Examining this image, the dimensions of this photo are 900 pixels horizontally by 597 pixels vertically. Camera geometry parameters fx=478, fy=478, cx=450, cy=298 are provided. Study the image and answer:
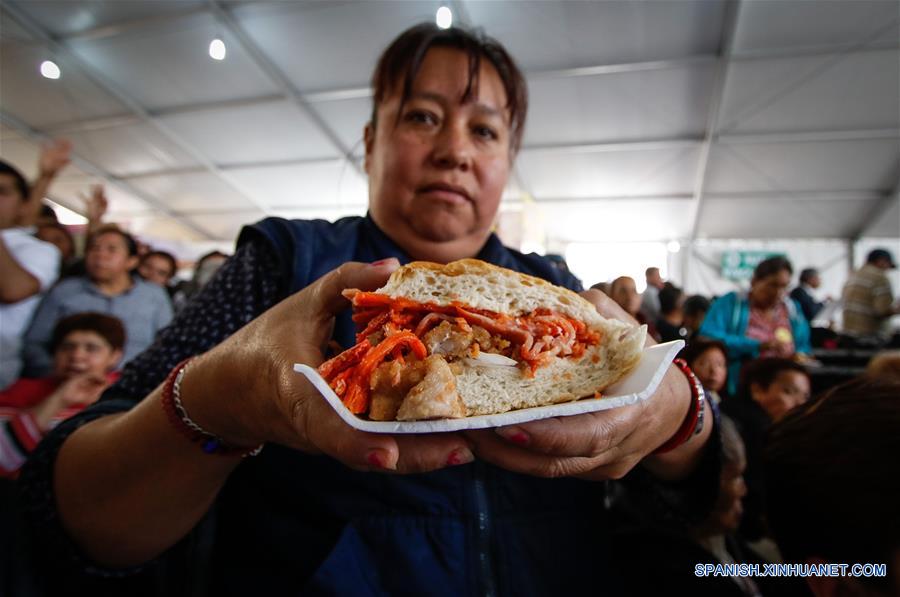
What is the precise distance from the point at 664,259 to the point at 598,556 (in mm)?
13119

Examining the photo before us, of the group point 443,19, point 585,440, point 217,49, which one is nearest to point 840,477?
point 585,440

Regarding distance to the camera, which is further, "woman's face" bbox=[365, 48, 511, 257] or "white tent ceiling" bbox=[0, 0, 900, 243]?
"white tent ceiling" bbox=[0, 0, 900, 243]

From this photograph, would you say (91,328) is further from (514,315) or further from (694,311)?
(694,311)

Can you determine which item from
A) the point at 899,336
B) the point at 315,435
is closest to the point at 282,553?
the point at 315,435

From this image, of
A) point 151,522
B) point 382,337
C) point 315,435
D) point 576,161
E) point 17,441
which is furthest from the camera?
point 576,161

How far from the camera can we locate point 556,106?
352 inches

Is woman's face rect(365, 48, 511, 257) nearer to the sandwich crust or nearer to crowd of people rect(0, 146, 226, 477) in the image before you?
the sandwich crust

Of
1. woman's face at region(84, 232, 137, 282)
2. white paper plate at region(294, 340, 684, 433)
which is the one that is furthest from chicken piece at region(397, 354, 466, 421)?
woman's face at region(84, 232, 137, 282)

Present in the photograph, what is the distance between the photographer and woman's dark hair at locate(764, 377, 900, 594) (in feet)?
3.71

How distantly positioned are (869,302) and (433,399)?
7.39 meters

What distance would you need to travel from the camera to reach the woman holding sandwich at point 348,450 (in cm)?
87

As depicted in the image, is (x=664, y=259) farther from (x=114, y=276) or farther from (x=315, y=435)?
(x=315, y=435)

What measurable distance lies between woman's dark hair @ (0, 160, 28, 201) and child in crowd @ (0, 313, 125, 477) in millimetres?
970

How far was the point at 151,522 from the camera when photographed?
1138 millimetres
